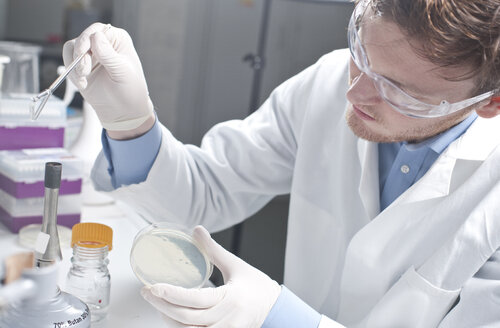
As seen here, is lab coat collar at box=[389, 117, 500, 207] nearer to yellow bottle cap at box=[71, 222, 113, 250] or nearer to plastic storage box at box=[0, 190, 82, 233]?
yellow bottle cap at box=[71, 222, 113, 250]

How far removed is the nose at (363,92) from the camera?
123cm

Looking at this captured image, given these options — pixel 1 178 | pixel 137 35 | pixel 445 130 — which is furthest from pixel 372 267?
pixel 137 35

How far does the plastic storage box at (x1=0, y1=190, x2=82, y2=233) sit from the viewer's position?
1.42 meters

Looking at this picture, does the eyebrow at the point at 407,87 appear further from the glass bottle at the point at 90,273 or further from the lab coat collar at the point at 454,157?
the glass bottle at the point at 90,273

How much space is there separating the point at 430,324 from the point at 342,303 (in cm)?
23

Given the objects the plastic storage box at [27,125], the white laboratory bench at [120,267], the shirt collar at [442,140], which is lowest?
the white laboratory bench at [120,267]

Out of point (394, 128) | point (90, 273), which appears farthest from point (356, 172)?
point (90, 273)

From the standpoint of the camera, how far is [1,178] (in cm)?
146

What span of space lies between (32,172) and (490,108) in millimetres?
1092

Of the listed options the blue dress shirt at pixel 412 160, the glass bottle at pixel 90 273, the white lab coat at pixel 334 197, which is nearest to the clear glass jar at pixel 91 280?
the glass bottle at pixel 90 273

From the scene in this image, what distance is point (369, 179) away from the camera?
141cm

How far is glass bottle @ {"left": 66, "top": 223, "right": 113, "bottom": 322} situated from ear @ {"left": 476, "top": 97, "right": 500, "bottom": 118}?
2.78 feet

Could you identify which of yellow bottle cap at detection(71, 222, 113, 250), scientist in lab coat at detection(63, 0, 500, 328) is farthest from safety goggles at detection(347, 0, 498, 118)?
yellow bottle cap at detection(71, 222, 113, 250)

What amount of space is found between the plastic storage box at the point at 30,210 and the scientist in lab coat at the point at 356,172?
96mm
